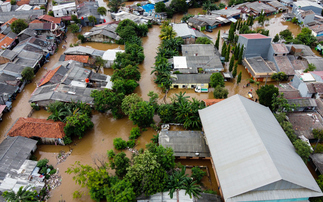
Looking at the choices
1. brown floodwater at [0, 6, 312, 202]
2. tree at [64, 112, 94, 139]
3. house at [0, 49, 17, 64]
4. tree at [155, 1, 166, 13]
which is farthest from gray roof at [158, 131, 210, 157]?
tree at [155, 1, 166, 13]

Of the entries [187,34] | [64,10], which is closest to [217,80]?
[187,34]

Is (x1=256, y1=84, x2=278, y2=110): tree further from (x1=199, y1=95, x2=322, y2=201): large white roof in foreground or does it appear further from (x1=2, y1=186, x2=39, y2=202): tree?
(x1=2, y1=186, x2=39, y2=202): tree

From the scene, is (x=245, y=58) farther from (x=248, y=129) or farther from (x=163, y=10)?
(x=163, y=10)

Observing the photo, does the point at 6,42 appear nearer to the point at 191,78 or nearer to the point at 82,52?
the point at 82,52

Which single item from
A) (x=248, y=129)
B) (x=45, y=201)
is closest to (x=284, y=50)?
(x=248, y=129)

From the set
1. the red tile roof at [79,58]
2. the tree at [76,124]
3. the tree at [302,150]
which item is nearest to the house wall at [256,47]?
the tree at [302,150]
